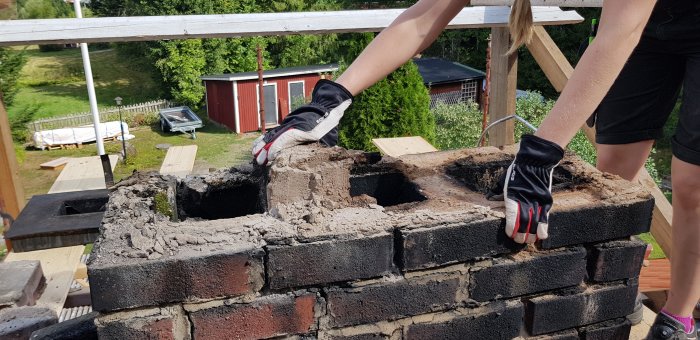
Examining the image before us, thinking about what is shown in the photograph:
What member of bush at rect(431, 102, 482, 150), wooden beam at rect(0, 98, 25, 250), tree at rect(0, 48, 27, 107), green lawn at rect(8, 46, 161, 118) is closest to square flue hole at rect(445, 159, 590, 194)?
wooden beam at rect(0, 98, 25, 250)

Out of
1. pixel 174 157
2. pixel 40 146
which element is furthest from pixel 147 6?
pixel 174 157

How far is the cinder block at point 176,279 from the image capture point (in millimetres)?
1236

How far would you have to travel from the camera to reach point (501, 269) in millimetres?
1496

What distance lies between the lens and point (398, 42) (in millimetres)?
1853

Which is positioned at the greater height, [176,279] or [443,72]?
[176,279]

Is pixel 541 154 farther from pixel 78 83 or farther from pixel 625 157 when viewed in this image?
pixel 78 83

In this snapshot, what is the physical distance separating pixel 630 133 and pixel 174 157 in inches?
133

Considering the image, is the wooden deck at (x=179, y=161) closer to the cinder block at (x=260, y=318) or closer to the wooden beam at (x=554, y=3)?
the wooden beam at (x=554, y=3)

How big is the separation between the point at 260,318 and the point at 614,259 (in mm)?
1002

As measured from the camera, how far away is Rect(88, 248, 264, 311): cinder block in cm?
124

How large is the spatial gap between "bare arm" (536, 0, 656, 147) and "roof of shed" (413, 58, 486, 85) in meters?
18.9

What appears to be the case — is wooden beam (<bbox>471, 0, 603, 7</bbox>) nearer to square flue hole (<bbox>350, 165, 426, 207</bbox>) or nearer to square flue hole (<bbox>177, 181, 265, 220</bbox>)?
square flue hole (<bbox>350, 165, 426, 207</bbox>)

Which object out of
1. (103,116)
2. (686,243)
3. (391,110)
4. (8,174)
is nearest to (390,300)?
(686,243)

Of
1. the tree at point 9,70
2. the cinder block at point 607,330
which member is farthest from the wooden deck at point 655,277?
the tree at point 9,70
